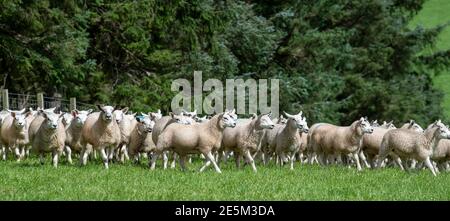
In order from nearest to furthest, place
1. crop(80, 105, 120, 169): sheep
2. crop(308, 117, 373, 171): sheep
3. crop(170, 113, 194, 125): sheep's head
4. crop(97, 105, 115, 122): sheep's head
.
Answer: crop(97, 105, 115, 122): sheep's head
crop(80, 105, 120, 169): sheep
crop(170, 113, 194, 125): sheep's head
crop(308, 117, 373, 171): sheep

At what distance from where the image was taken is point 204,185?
13.4 m

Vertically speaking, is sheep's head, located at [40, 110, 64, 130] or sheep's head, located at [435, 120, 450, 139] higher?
sheep's head, located at [40, 110, 64, 130]

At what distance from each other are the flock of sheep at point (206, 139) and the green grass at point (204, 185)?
83cm

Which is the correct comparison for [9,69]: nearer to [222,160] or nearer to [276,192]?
[222,160]

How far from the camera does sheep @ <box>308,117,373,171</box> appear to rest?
66.4 ft

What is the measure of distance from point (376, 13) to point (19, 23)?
2266cm

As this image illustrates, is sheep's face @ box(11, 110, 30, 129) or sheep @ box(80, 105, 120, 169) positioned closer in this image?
sheep @ box(80, 105, 120, 169)

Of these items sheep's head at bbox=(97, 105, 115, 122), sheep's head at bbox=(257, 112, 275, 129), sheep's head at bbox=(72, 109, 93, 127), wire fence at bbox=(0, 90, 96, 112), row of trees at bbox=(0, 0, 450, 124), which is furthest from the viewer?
row of trees at bbox=(0, 0, 450, 124)

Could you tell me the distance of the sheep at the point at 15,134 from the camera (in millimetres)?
19531

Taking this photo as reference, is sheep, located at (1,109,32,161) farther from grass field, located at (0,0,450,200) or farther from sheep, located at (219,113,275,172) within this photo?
sheep, located at (219,113,275,172)

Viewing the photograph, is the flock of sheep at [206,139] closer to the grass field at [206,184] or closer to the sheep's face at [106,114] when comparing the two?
the sheep's face at [106,114]

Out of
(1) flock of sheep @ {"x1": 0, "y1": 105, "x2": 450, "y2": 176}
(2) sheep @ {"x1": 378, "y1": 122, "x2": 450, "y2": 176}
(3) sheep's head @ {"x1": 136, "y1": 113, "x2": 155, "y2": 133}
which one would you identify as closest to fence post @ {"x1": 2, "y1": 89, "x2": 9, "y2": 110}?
(1) flock of sheep @ {"x1": 0, "y1": 105, "x2": 450, "y2": 176}

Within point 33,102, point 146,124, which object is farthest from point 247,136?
point 33,102

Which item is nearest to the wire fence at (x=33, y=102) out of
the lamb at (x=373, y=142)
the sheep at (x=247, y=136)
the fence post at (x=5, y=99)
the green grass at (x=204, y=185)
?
the fence post at (x=5, y=99)
